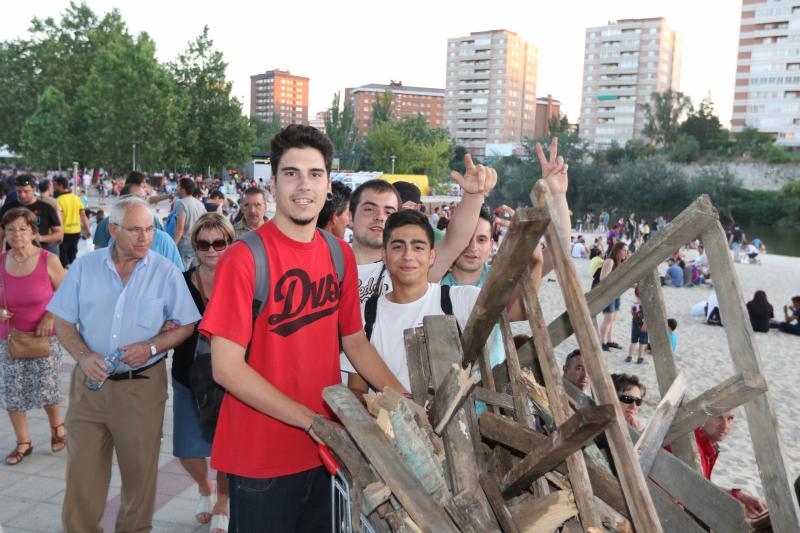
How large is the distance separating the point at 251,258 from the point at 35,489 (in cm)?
338

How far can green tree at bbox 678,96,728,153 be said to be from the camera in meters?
81.3

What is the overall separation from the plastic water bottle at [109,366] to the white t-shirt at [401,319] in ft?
4.30

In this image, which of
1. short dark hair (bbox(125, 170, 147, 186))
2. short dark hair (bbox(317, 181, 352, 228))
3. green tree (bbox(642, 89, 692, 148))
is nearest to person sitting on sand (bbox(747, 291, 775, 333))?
short dark hair (bbox(317, 181, 352, 228))

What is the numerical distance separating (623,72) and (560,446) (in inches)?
5624

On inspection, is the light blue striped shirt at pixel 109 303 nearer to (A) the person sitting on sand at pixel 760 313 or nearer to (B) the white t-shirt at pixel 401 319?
(B) the white t-shirt at pixel 401 319

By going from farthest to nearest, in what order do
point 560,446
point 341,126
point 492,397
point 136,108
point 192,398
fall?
point 341,126
point 136,108
point 192,398
point 492,397
point 560,446

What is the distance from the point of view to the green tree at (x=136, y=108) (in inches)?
1496

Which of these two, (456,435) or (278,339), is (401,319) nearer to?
(278,339)

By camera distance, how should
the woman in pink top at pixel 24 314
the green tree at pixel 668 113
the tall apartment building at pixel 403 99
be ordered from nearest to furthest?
the woman in pink top at pixel 24 314, the green tree at pixel 668 113, the tall apartment building at pixel 403 99

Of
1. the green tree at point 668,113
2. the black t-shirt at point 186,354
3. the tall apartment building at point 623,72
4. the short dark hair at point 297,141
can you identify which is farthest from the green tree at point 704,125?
the short dark hair at point 297,141

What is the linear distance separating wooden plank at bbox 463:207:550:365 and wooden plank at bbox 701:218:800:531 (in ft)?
2.08

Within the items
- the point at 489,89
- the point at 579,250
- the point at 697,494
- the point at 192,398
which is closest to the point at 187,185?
the point at 192,398

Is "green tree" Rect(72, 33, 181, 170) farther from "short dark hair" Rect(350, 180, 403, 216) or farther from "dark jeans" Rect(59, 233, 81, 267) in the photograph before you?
"short dark hair" Rect(350, 180, 403, 216)

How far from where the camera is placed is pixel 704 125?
82.5 m
